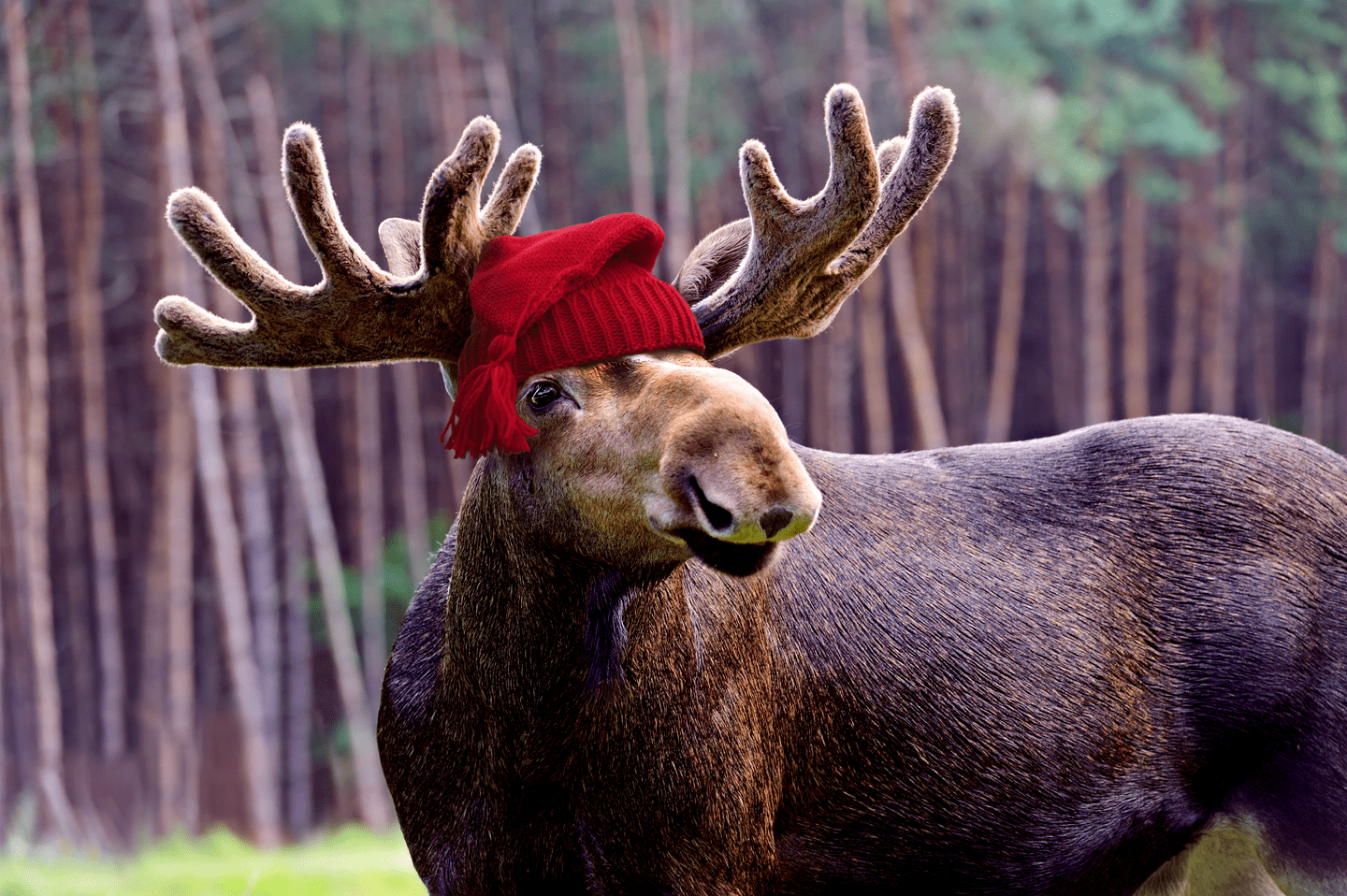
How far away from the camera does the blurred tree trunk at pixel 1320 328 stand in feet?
52.9

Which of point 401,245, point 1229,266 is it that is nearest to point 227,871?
point 401,245

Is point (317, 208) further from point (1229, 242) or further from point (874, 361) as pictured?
point (1229, 242)

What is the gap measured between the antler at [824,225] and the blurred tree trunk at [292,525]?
923 cm

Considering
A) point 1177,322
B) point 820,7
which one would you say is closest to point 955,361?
point 1177,322

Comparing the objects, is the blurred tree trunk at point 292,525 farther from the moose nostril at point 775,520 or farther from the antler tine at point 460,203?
the moose nostril at point 775,520

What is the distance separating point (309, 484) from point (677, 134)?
482 centimetres

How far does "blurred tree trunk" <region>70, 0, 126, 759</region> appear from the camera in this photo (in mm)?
10008

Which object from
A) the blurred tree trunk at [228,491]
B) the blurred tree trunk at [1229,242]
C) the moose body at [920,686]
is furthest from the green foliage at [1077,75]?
the moose body at [920,686]

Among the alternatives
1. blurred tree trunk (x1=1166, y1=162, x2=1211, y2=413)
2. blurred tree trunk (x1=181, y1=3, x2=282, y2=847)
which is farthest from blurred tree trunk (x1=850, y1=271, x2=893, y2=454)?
blurred tree trunk (x1=181, y1=3, x2=282, y2=847)

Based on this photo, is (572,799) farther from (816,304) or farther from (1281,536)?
(1281,536)

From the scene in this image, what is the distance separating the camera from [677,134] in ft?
38.3

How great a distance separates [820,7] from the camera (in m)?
14.1

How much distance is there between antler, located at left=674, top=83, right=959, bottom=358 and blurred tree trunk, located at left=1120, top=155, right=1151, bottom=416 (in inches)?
516

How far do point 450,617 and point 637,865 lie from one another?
59cm
